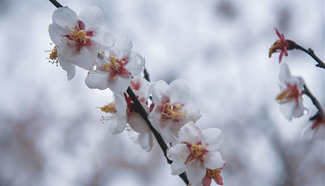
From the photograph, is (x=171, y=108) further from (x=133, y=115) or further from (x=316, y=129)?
(x=316, y=129)

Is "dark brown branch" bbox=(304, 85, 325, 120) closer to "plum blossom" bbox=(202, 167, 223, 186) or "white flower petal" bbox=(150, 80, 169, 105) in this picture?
"plum blossom" bbox=(202, 167, 223, 186)

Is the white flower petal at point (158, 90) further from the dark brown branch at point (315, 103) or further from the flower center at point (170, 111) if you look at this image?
the dark brown branch at point (315, 103)

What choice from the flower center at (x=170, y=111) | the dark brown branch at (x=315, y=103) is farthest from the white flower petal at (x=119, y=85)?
the dark brown branch at (x=315, y=103)

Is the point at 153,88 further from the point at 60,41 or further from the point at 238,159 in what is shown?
the point at 238,159

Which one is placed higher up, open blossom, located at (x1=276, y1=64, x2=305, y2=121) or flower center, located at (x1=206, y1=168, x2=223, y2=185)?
open blossom, located at (x1=276, y1=64, x2=305, y2=121)

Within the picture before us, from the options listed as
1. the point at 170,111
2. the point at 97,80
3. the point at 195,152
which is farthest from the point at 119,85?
the point at 195,152

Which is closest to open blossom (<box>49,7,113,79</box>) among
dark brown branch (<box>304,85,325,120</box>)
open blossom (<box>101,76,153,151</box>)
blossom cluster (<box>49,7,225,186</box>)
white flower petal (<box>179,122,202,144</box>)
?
blossom cluster (<box>49,7,225,186</box>)
